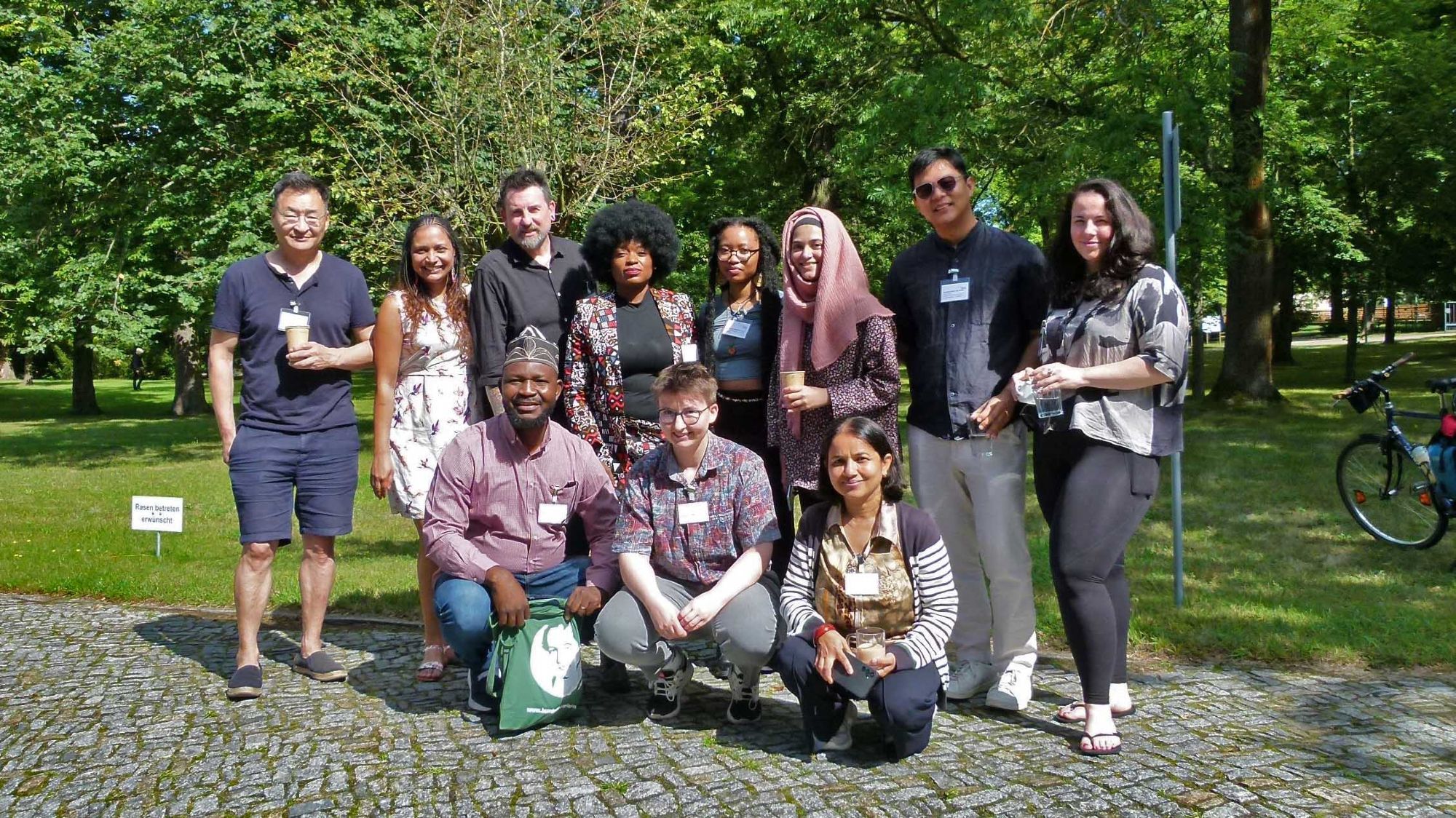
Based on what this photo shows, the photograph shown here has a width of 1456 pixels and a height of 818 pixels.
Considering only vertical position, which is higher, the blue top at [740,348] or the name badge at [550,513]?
the blue top at [740,348]

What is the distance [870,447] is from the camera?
429 cm

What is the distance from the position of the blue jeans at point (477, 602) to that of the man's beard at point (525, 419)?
60 cm

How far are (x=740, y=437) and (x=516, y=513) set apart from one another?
3.37 feet

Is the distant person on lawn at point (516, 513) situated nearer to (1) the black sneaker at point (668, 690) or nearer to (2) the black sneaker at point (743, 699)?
(1) the black sneaker at point (668, 690)

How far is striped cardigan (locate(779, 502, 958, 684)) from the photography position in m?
4.18

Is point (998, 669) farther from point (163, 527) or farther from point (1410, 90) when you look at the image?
point (1410, 90)

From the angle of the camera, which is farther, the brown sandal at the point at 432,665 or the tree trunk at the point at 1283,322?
the tree trunk at the point at 1283,322

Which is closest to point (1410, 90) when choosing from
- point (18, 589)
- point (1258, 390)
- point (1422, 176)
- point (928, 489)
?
point (1422, 176)

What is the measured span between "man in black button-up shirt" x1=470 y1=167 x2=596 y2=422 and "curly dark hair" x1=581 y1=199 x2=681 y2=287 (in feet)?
0.64

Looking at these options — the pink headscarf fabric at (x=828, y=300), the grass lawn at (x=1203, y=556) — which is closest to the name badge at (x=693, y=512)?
the pink headscarf fabric at (x=828, y=300)

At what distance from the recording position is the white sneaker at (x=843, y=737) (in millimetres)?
4258

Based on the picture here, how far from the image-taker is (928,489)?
474 centimetres

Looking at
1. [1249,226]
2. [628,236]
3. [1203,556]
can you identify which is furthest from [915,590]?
[1249,226]

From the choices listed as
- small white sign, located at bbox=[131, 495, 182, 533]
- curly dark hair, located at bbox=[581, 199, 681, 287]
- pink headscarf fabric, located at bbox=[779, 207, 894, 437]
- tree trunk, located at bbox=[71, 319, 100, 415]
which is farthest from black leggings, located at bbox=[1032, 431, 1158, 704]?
tree trunk, located at bbox=[71, 319, 100, 415]
